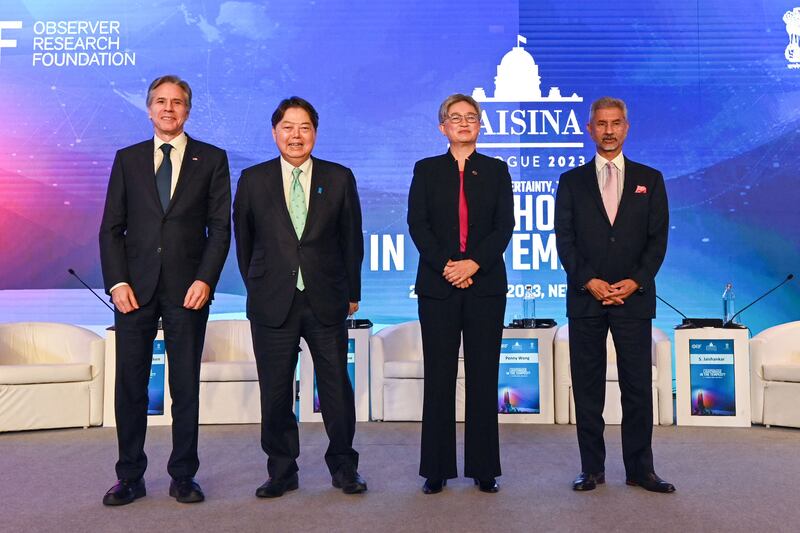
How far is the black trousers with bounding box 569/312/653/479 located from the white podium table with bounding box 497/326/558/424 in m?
1.93

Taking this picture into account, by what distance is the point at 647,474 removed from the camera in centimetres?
341

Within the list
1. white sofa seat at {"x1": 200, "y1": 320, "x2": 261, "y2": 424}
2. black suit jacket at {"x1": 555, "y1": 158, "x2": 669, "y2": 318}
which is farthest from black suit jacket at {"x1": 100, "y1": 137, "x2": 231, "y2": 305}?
white sofa seat at {"x1": 200, "y1": 320, "x2": 261, "y2": 424}

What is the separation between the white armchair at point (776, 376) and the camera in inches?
200

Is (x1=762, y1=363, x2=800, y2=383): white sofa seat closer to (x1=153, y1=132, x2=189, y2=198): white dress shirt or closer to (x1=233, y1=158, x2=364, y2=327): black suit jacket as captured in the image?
(x1=233, y1=158, x2=364, y2=327): black suit jacket

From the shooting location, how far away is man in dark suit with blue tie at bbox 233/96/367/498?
3340mm

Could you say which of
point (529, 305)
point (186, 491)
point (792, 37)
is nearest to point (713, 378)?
point (529, 305)

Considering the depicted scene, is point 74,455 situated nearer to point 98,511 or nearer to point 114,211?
point 98,511

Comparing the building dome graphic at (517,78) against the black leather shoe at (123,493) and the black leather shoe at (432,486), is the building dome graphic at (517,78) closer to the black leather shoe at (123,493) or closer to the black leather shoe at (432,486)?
the black leather shoe at (432,486)

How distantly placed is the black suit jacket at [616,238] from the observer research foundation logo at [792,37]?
3.83m

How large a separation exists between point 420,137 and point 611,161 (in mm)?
3186

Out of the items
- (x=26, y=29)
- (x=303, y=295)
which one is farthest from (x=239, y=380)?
(x=26, y=29)

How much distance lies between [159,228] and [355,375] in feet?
8.51

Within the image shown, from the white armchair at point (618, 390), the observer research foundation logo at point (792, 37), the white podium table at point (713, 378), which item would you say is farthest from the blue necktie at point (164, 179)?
the observer research foundation logo at point (792, 37)

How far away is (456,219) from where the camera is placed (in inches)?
134
